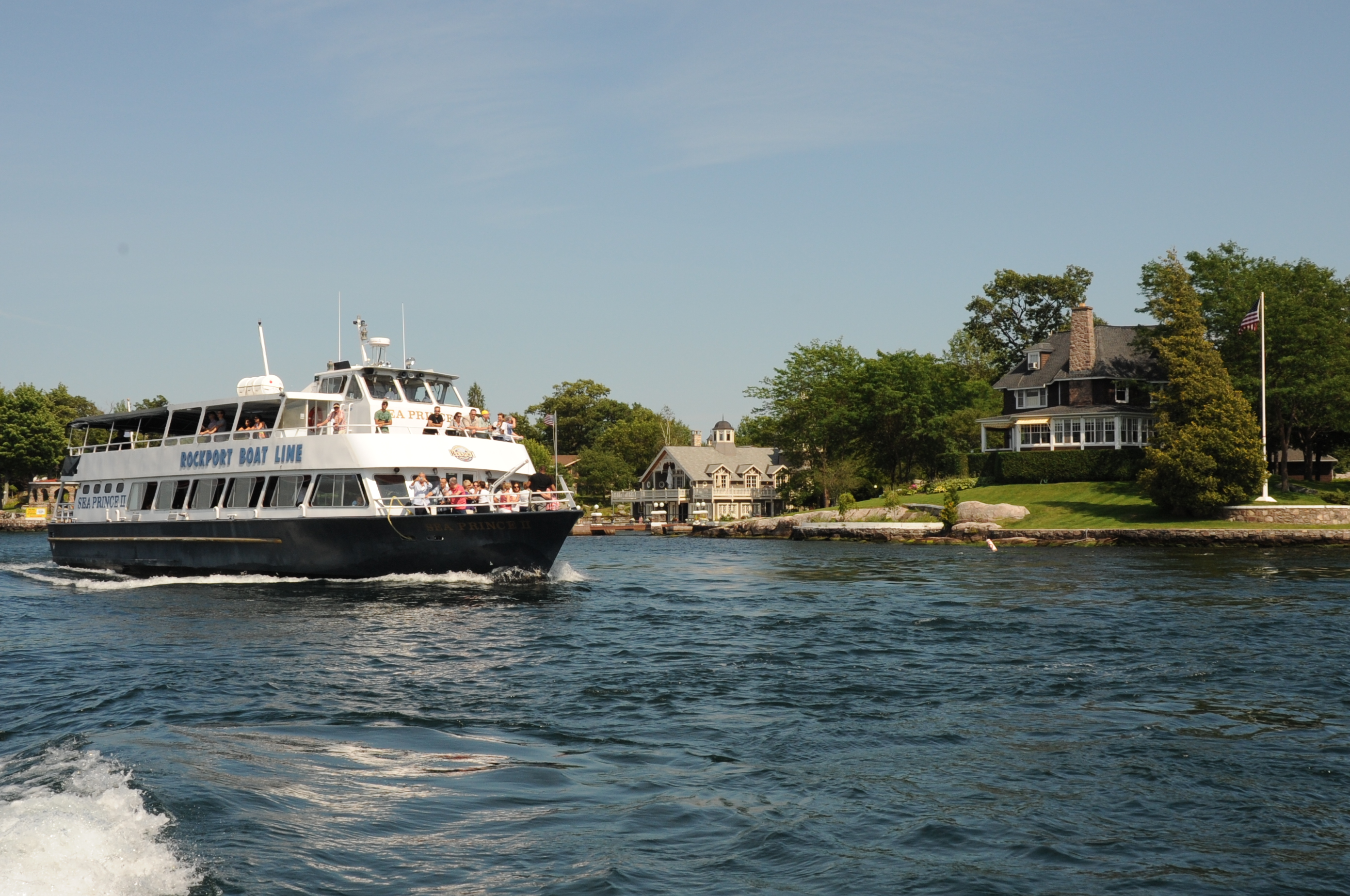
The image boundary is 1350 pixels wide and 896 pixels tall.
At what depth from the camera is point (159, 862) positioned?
788cm

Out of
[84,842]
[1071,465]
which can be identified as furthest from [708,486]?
[84,842]

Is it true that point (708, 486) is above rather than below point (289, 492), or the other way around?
below

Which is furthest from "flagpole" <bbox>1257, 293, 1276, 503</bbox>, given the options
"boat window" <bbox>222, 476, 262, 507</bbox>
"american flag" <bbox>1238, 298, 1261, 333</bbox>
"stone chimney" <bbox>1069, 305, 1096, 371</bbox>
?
"boat window" <bbox>222, 476, 262, 507</bbox>

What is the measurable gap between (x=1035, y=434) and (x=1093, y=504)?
14456 millimetres

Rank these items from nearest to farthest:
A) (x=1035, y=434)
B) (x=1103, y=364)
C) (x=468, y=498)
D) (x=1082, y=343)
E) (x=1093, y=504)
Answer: (x=468, y=498)
(x=1093, y=504)
(x=1103, y=364)
(x=1082, y=343)
(x=1035, y=434)

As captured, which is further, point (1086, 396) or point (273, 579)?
point (1086, 396)

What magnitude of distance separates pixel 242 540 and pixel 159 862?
24854mm

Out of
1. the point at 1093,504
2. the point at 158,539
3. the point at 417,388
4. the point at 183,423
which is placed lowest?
the point at 158,539

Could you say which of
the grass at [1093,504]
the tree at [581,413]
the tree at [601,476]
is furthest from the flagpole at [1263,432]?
the tree at [581,413]

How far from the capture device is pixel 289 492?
31219 mm

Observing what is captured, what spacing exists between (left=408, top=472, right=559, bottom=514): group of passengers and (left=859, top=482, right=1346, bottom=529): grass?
33.4 metres

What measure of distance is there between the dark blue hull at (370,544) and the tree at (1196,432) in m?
36.1

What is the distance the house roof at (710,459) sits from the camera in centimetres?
10238

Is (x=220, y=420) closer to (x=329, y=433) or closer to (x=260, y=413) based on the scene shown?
(x=260, y=413)
